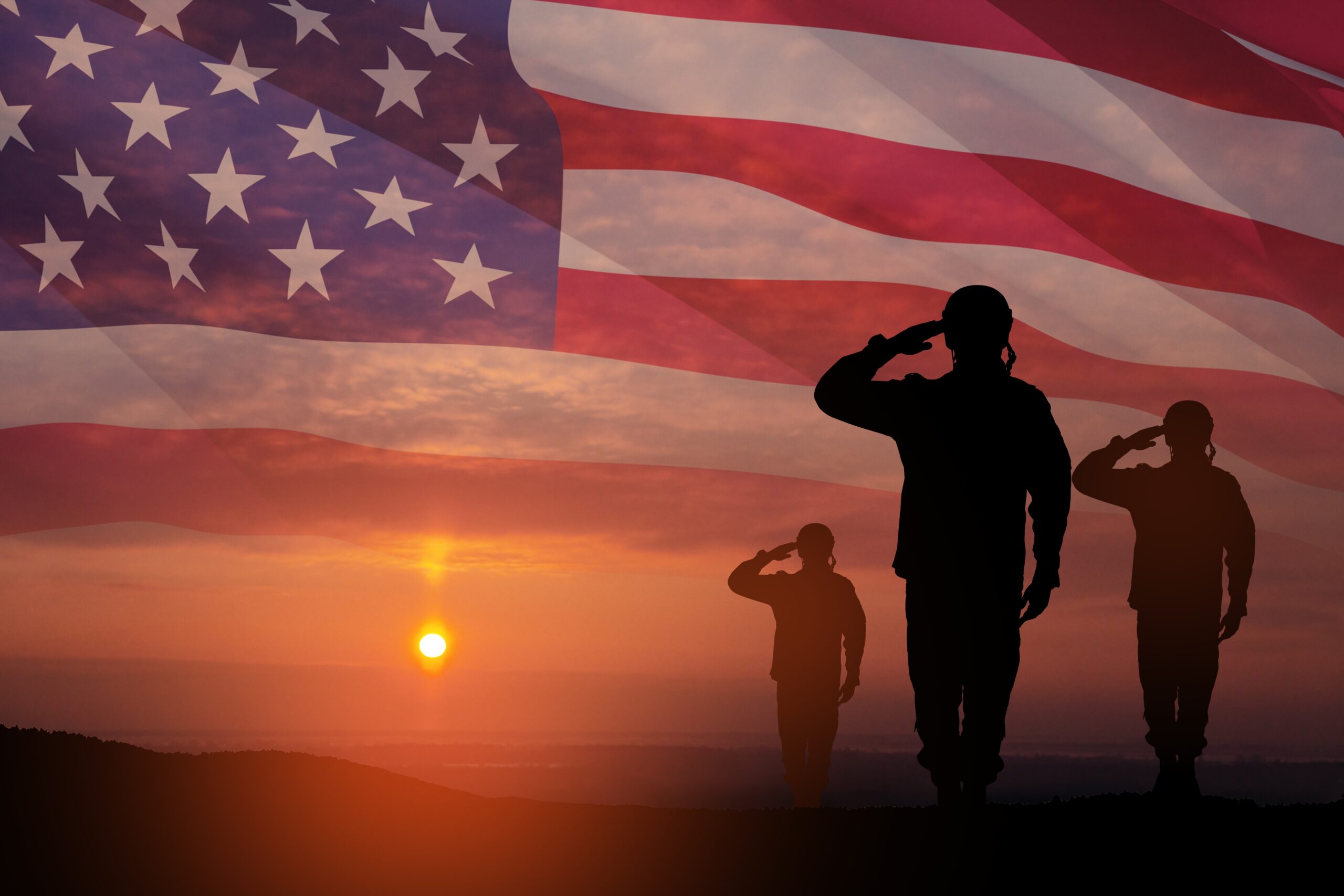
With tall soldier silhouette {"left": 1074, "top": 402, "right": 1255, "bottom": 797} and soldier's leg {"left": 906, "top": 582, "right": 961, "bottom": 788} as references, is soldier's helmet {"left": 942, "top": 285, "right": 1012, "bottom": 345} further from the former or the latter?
tall soldier silhouette {"left": 1074, "top": 402, "right": 1255, "bottom": 797}

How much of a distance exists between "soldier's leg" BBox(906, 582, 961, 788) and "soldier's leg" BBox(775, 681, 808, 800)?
4072 millimetres

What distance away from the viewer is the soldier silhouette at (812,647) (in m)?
7.95

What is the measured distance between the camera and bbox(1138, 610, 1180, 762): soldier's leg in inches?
231

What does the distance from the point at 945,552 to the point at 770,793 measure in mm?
57171

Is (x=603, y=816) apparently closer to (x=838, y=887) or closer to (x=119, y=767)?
(x=838, y=887)

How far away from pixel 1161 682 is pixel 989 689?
2.71 meters

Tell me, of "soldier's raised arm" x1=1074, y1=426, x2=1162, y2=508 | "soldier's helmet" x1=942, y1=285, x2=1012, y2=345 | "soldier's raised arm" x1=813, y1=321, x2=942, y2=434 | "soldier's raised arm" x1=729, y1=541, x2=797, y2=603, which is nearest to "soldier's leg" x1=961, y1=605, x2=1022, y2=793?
"soldier's raised arm" x1=813, y1=321, x2=942, y2=434

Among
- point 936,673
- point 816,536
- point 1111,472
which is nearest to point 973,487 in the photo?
point 936,673

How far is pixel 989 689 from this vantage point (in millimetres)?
3826

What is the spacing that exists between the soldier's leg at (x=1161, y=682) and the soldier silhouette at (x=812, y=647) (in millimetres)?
2496

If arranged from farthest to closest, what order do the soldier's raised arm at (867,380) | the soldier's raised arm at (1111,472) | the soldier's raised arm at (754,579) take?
the soldier's raised arm at (754,579)
the soldier's raised arm at (1111,472)
the soldier's raised arm at (867,380)

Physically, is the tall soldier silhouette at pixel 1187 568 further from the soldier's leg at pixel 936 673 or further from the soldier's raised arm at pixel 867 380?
the soldier's raised arm at pixel 867 380

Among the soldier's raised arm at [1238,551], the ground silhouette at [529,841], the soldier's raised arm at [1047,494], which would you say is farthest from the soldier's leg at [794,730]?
the soldier's raised arm at [1047,494]

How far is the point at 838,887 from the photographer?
372 centimetres
